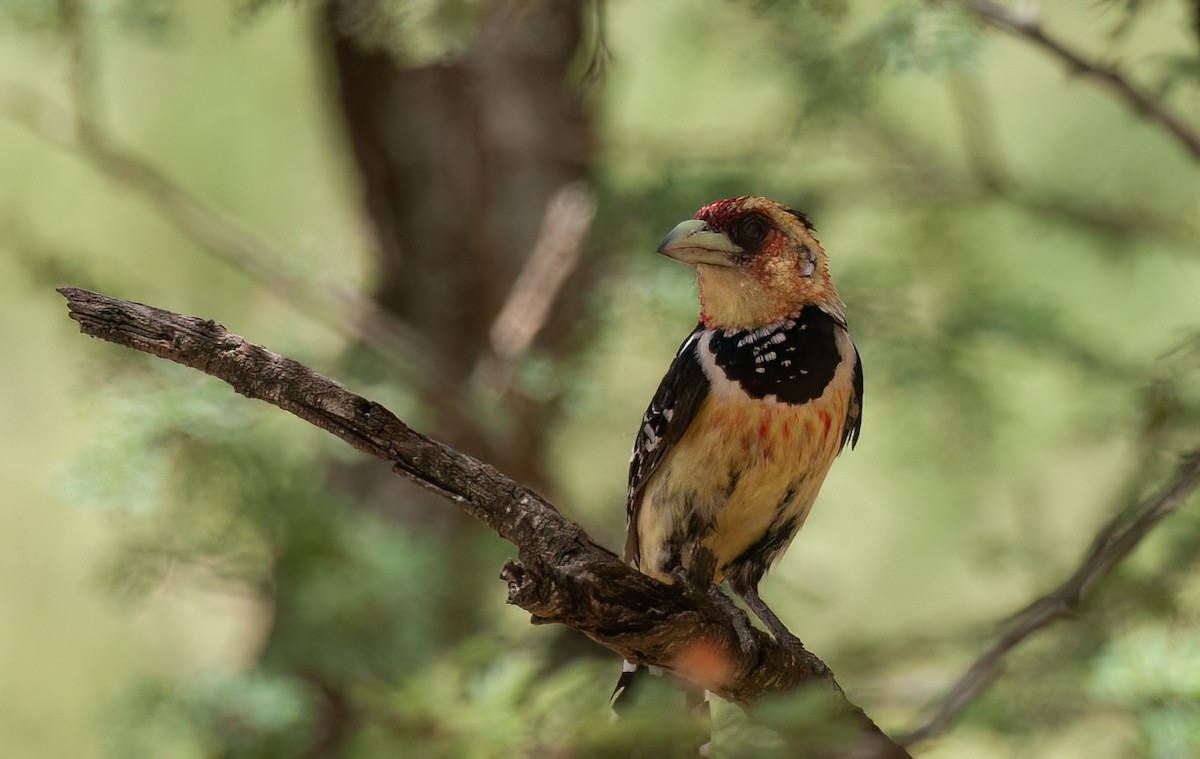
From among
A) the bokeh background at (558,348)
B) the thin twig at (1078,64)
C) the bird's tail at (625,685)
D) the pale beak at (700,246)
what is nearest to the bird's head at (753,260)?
the pale beak at (700,246)

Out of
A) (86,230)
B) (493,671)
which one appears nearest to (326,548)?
(493,671)

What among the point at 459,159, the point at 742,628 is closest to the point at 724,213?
the point at 742,628

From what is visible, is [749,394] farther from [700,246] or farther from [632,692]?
[632,692]

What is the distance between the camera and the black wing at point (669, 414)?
111 inches

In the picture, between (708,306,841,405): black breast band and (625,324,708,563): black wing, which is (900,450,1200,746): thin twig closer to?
(708,306,841,405): black breast band

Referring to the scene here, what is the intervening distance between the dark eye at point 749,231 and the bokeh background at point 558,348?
540 millimetres

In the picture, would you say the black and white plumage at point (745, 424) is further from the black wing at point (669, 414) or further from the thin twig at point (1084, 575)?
the thin twig at point (1084, 575)

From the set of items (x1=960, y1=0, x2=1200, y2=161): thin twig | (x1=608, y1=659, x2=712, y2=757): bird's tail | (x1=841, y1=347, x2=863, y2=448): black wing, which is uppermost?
(x1=960, y1=0, x2=1200, y2=161): thin twig

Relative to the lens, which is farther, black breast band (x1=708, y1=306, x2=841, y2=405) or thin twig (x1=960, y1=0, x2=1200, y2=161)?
thin twig (x1=960, y1=0, x2=1200, y2=161)

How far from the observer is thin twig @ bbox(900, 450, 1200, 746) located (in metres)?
2.49

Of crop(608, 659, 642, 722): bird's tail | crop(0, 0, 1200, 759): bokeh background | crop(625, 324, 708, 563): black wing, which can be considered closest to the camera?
crop(625, 324, 708, 563): black wing

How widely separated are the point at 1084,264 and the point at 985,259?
2175mm

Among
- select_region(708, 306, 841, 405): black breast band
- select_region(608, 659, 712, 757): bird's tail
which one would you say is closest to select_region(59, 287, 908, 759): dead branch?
select_region(608, 659, 712, 757): bird's tail

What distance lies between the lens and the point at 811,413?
2734 millimetres
